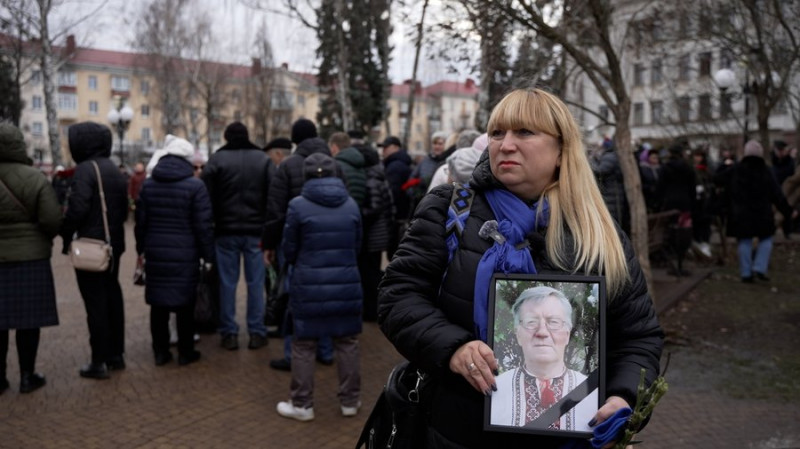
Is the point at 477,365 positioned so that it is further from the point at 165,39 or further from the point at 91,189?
the point at 165,39

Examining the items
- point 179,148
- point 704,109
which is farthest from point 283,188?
point 704,109

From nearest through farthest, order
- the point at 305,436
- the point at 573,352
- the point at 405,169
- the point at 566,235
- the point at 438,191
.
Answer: the point at 573,352
the point at 566,235
the point at 438,191
the point at 305,436
the point at 405,169

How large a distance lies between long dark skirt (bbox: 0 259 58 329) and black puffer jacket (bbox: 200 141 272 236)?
1.76m

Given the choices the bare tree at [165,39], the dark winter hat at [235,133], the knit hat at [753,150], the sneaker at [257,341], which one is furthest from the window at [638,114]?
the sneaker at [257,341]

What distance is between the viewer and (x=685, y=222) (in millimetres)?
11125

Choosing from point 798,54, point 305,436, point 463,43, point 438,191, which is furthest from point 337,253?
point 798,54

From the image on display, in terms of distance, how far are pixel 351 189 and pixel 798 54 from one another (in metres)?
10.0

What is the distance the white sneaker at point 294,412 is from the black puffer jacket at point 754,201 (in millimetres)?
7768

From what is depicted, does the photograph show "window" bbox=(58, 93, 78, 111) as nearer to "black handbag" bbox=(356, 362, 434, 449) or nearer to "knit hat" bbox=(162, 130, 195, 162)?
"knit hat" bbox=(162, 130, 195, 162)

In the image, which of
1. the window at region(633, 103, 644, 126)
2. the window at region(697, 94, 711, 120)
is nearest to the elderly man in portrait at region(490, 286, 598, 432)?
the window at region(697, 94, 711, 120)

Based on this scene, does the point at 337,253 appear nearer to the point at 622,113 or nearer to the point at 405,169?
the point at 622,113

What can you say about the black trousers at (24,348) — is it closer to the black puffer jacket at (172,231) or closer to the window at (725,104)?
the black puffer jacket at (172,231)

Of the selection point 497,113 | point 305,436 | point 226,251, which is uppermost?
point 497,113

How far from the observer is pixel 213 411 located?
5188 mm
